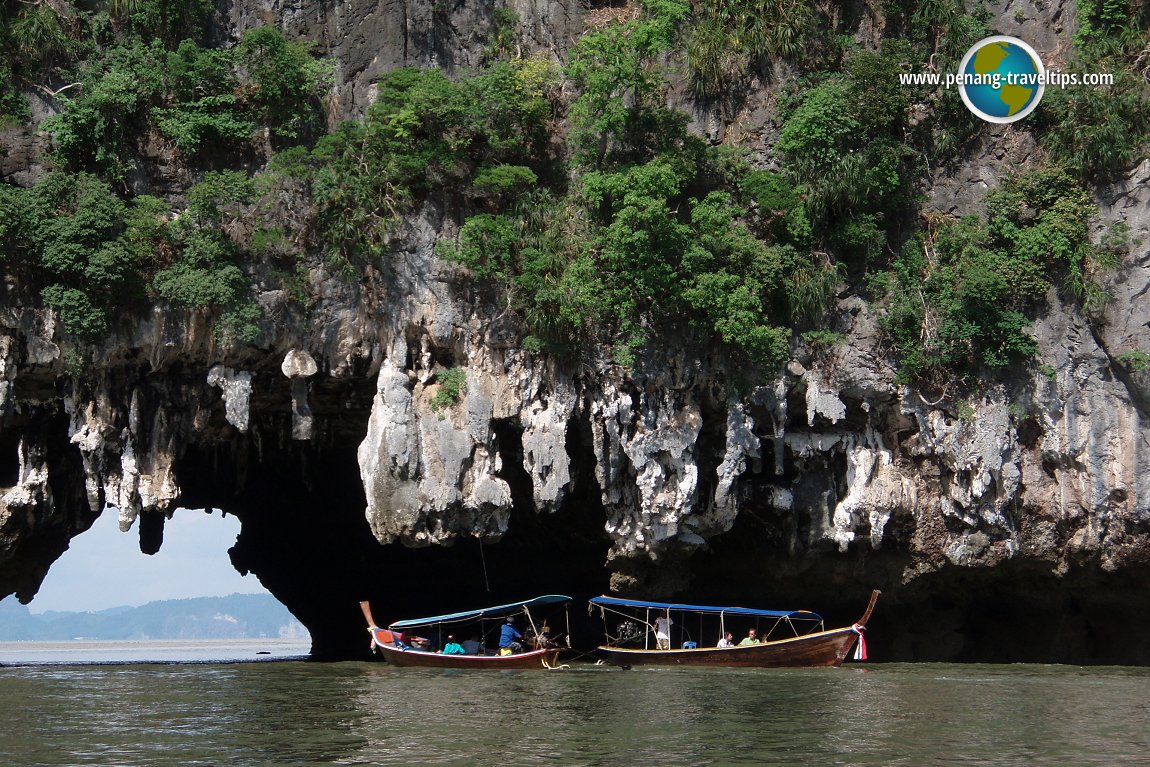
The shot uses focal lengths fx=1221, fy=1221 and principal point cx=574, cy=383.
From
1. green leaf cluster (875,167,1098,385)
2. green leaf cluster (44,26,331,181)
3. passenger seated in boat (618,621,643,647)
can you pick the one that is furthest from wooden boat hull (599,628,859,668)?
green leaf cluster (44,26,331,181)

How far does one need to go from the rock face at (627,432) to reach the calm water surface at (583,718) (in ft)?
8.28

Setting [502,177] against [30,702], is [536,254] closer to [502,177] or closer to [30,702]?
[502,177]

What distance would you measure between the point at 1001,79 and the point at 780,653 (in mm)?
11305

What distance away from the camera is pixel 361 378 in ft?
71.4

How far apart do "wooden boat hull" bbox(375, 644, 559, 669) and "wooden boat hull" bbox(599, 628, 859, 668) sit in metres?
1.56

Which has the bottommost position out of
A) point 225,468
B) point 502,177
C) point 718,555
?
point 718,555

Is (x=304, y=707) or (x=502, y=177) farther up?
(x=502, y=177)

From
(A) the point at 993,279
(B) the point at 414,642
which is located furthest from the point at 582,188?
(B) the point at 414,642

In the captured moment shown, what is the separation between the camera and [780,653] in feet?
68.7

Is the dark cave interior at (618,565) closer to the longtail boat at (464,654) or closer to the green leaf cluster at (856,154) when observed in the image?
the longtail boat at (464,654)

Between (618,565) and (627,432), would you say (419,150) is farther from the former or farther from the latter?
(618,565)

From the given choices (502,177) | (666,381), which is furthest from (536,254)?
(666,381)

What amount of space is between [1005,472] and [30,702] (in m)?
15.7

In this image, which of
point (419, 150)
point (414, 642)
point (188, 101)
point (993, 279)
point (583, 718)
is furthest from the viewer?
point (414, 642)
